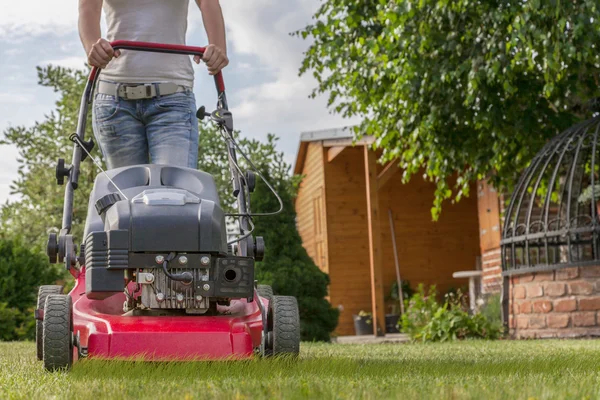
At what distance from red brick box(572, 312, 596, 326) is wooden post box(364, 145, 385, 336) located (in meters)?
6.24

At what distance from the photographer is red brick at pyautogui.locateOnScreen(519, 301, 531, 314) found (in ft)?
27.2

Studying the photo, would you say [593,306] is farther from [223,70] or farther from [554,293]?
[223,70]

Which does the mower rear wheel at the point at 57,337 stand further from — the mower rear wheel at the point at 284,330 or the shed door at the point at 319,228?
the shed door at the point at 319,228

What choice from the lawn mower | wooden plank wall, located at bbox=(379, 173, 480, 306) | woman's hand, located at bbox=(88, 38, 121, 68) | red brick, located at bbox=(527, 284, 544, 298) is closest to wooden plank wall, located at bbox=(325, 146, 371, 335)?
wooden plank wall, located at bbox=(379, 173, 480, 306)

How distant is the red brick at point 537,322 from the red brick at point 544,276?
0.32 m

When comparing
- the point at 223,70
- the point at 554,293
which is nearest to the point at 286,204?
the point at 554,293

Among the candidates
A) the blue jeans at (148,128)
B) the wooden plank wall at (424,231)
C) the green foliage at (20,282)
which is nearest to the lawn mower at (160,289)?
the blue jeans at (148,128)

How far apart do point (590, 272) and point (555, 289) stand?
1.18 ft

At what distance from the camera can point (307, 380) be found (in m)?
2.84

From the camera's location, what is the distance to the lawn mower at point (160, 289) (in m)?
3.18

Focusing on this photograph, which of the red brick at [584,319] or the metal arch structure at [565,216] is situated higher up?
the metal arch structure at [565,216]

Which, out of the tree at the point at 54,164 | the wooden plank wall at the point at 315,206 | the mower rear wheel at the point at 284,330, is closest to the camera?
the mower rear wheel at the point at 284,330

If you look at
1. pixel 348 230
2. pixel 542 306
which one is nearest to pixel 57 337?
pixel 542 306

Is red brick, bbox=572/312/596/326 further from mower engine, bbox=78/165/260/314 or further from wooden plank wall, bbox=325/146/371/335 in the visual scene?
wooden plank wall, bbox=325/146/371/335
